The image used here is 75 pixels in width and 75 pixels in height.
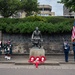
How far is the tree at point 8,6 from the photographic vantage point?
42.8m

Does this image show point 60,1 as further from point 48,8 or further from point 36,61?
point 48,8

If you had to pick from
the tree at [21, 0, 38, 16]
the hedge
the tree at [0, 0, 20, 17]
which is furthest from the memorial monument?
the tree at [21, 0, 38, 16]

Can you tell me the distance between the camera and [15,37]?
2547 cm

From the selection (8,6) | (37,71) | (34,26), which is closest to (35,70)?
(37,71)

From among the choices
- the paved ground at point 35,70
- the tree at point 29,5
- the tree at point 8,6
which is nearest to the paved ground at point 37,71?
the paved ground at point 35,70

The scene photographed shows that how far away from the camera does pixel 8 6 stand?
1726 inches

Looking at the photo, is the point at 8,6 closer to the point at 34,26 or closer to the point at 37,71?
the point at 34,26

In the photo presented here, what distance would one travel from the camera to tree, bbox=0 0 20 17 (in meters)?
42.8

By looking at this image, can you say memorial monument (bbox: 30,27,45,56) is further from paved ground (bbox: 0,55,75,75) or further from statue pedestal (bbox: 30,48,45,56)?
paved ground (bbox: 0,55,75,75)

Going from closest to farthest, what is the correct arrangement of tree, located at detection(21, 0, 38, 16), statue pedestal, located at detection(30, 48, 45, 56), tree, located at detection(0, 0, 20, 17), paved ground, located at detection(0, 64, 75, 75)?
paved ground, located at detection(0, 64, 75, 75), statue pedestal, located at detection(30, 48, 45, 56), tree, located at detection(0, 0, 20, 17), tree, located at detection(21, 0, 38, 16)

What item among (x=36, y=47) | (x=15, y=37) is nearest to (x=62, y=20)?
(x=15, y=37)

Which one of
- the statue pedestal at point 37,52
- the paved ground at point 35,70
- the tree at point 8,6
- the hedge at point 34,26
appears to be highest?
the tree at point 8,6

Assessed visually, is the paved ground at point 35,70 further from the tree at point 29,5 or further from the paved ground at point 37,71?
the tree at point 29,5

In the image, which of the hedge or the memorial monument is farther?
the hedge
